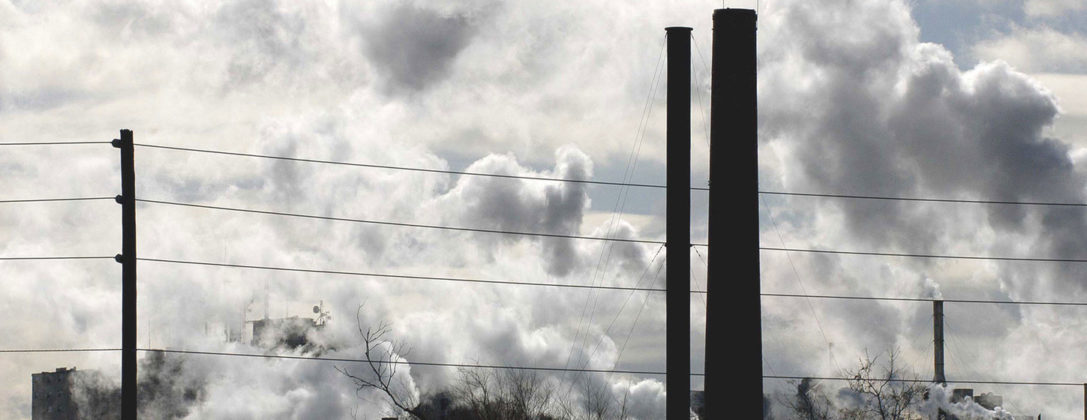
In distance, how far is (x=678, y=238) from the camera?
50.6 ft

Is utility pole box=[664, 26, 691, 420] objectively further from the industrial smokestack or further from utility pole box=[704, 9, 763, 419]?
the industrial smokestack

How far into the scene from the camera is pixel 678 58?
1633 cm

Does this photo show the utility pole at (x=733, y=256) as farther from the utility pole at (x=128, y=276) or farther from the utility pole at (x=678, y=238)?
the utility pole at (x=128, y=276)

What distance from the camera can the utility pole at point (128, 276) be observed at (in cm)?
1426

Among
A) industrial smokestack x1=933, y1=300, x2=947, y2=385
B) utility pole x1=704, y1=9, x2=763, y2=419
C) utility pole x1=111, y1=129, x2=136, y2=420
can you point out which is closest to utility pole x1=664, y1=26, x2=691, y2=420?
utility pole x1=704, y1=9, x2=763, y2=419

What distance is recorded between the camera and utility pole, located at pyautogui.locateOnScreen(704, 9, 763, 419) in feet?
54.0

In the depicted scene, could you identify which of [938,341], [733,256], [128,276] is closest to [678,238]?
[733,256]

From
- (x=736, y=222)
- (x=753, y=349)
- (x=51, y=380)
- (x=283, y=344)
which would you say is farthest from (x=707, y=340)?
(x=51, y=380)

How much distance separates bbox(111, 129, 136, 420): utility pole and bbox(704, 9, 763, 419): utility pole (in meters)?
8.02

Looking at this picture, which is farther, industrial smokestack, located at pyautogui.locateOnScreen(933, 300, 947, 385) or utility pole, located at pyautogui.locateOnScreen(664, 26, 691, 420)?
industrial smokestack, located at pyautogui.locateOnScreen(933, 300, 947, 385)

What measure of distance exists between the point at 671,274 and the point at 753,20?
467 cm

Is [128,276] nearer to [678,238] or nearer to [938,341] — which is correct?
[678,238]

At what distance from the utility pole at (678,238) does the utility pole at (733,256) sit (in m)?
1.06

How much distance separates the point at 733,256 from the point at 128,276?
27.6 ft
